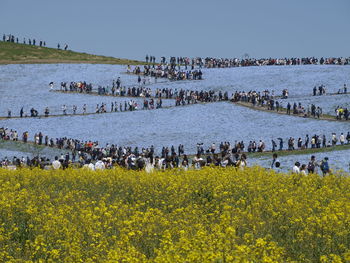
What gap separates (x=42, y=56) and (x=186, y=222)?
88.8m

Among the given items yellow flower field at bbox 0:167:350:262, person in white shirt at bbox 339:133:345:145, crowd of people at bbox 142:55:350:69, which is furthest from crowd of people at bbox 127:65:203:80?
yellow flower field at bbox 0:167:350:262

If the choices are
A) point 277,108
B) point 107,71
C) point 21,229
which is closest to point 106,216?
point 21,229

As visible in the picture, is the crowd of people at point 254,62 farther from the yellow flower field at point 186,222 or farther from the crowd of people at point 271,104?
the yellow flower field at point 186,222

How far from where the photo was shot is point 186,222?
50.7 feet

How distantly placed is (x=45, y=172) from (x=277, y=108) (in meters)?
34.1

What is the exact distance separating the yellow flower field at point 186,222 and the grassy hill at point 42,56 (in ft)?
243

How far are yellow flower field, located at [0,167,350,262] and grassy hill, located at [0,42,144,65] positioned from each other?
243 ft

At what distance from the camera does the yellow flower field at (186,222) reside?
1273 cm

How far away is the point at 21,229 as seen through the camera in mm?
16469

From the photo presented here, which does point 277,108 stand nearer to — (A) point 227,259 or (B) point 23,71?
(B) point 23,71

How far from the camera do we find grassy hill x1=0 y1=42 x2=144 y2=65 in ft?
317

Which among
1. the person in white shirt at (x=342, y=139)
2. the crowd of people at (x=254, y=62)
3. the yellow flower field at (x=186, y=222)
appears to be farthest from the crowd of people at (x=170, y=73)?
the yellow flower field at (x=186, y=222)

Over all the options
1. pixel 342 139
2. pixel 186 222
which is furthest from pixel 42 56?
pixel 186 222

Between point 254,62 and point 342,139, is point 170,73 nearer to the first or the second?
point 254,62
